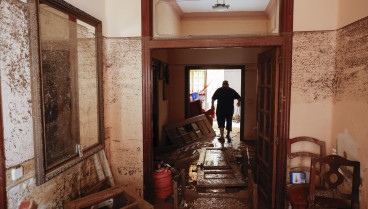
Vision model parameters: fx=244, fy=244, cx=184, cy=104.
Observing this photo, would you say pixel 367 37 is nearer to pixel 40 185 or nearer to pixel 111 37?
pixel 111 37

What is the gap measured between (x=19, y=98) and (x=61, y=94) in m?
0.45

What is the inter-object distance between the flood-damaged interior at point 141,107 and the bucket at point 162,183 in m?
0.02

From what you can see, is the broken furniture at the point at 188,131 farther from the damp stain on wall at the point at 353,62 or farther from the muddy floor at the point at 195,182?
the damp stain on wall at the point at 353,62

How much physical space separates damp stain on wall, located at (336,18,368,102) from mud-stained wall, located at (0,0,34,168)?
2.92 m

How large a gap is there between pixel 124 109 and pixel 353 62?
269 cm

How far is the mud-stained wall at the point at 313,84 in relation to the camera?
2.89m

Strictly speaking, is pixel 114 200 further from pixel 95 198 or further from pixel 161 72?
pixel 161 72

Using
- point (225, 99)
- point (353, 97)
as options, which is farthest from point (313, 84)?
point (225, 99)

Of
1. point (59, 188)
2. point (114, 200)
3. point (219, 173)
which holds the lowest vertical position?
point (219, 173)

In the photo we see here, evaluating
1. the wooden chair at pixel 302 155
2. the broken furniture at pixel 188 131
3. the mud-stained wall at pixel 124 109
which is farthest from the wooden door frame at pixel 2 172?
the broken furniture at pixel 188 131

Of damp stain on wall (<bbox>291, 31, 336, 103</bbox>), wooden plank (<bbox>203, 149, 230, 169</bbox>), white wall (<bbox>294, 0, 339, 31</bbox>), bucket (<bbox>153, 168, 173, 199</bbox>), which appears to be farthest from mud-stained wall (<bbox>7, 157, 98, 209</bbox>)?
white wall (<bbox>294, 0, 339, 31</bbox>)

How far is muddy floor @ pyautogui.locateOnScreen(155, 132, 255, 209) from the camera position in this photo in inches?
113

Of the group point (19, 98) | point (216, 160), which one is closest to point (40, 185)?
point (19, 98)

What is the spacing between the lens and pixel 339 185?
2.70 metres
